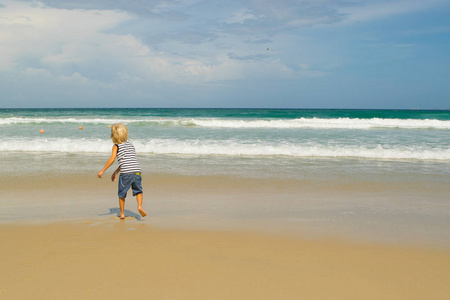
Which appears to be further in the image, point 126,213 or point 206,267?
point 126,213

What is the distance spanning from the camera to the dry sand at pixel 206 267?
2.96 meters

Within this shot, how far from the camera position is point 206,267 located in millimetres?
3416

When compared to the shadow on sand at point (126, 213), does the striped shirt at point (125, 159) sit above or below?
above

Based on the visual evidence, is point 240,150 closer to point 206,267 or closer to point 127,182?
point 127,182

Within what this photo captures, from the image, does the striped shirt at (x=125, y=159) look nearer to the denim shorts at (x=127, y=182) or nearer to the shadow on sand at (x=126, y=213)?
the denim shorts at (x=127, y=182)

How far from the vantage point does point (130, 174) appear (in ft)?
16.9

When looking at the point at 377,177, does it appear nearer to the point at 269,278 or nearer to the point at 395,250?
the point at 395,250

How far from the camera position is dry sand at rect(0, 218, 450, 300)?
2961 mm

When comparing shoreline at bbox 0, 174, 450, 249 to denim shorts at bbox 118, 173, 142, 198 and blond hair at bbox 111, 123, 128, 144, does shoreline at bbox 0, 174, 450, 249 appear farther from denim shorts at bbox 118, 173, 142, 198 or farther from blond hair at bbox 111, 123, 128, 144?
blond hair at bbox 111, 123, 128, 144

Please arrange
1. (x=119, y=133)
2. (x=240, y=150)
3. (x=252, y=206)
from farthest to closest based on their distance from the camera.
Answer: (x=240, y=150)
(x=252, y=206)
(x=119, y=133)

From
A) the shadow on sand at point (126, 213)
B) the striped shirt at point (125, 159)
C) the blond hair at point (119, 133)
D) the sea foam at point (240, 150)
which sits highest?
the blond hair at point (119, 133)

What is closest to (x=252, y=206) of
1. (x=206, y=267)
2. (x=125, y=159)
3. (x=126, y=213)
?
(x=126, y=213)

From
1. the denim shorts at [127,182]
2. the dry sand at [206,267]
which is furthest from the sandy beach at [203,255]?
the denim shorts at [127,182]

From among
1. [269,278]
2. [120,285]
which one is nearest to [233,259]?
[269,278]
